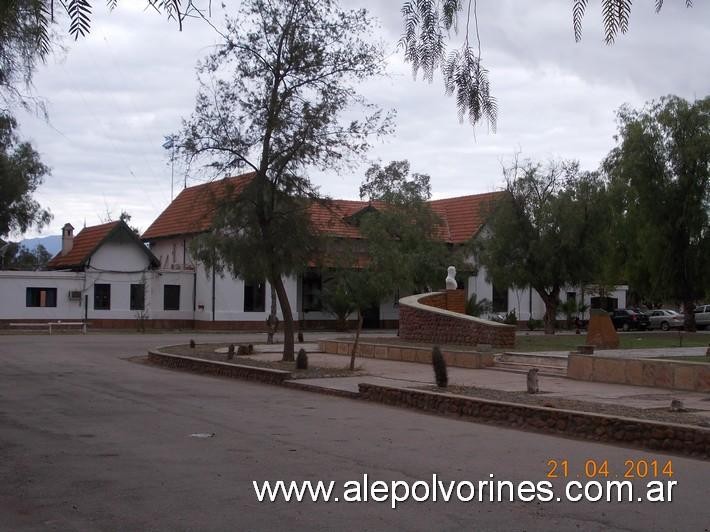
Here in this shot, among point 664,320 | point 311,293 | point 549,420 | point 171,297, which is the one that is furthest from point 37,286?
point 549,420

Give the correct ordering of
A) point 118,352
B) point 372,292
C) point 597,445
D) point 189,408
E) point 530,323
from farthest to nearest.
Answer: point 530,323 → point 372,292 → point 118,352 → point 189,408 → point 597,445

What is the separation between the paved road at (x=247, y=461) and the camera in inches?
305

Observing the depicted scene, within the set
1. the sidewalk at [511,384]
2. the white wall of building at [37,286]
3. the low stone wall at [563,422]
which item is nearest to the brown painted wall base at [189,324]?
the white wall of building at [37,286]

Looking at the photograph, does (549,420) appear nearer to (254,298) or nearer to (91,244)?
(254,298)

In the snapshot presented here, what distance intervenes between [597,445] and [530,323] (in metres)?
39.2

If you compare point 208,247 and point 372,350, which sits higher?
point 208,247

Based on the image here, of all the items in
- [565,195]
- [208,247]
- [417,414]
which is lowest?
[417,414]

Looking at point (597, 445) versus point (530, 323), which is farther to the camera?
point (530, 323)

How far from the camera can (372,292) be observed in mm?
45375

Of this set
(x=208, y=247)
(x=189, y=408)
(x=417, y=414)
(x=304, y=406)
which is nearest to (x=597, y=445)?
(x=417, y=414)

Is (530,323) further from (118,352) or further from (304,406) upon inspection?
(304,406)

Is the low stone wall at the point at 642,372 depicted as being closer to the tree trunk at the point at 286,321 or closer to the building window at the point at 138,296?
the tree trunk at the point at 286,321

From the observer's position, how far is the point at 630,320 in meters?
56.2

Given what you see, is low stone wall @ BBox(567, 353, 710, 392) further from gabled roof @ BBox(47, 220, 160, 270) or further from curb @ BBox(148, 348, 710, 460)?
gabled roof @ BBox(47, 220, 160, 270)
